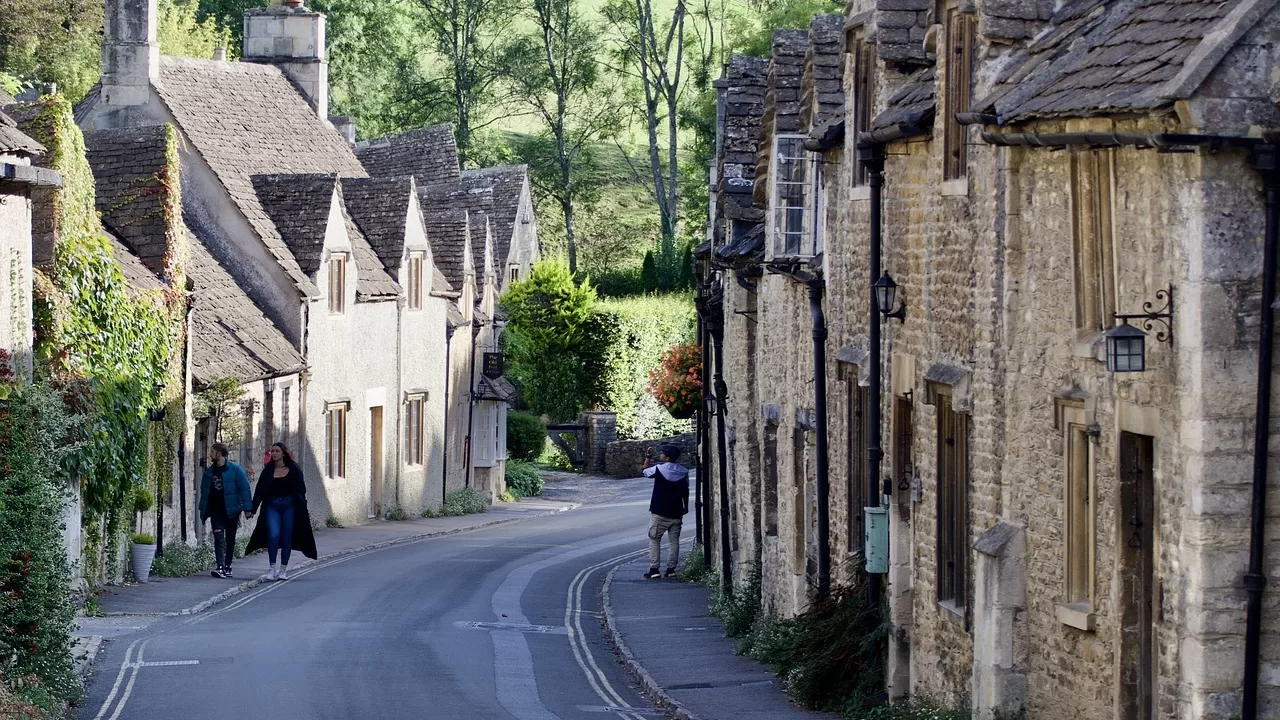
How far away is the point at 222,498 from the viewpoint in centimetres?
2608

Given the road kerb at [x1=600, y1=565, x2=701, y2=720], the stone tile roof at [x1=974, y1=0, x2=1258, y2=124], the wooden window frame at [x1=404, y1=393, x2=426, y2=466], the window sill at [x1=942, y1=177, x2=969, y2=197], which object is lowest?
the road kerb at [x1=600, y1=565, x2=701, y2=720]

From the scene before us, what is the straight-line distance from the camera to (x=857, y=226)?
1748 centimetres

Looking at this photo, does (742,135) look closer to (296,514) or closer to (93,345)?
(296,514)

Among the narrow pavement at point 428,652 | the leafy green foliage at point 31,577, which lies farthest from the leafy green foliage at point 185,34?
the leafy green foliage at point 31,577

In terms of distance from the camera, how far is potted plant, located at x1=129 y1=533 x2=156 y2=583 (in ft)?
82.2

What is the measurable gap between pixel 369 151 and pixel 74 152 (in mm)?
30564

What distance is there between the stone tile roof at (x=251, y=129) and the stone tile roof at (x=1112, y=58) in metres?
23.8

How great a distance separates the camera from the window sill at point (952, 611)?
13.9 metres

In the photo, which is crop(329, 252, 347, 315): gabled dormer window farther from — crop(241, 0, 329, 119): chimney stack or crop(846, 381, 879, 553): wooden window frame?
crop(846, 381, 879, 553): wooden window frame

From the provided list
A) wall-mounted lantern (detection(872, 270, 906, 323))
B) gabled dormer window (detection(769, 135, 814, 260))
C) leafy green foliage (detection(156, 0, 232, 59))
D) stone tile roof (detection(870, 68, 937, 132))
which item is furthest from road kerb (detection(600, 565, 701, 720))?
leafy green foliage (detection(156, 0, 232, 59))

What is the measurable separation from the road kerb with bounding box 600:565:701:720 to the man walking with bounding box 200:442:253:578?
548 cm

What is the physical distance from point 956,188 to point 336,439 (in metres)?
24.7

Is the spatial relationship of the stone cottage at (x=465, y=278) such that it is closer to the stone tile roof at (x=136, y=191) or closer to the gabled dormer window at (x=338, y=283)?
the gabled dormer window at (x=338, y=283)

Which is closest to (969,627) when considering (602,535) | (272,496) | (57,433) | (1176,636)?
(1176,636)
